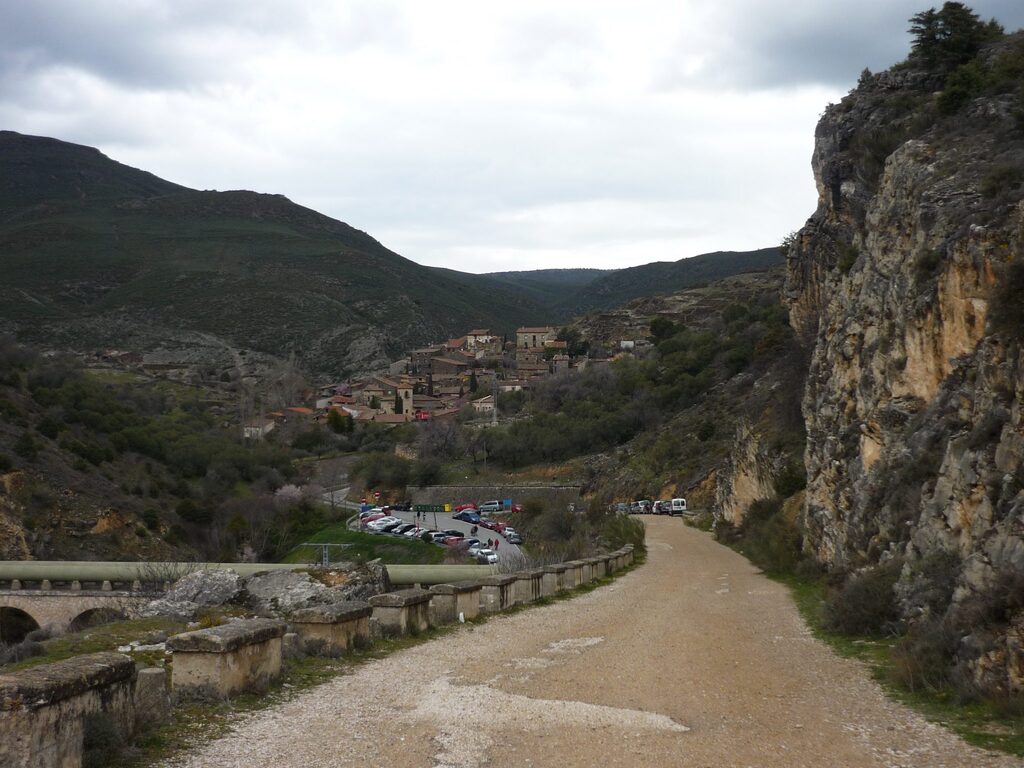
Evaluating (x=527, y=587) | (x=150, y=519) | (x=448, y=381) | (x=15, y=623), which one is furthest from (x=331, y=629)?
(x=448, y=381)

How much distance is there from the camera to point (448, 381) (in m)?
113

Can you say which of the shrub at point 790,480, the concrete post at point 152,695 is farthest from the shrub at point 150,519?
the concrete post at point 152,695

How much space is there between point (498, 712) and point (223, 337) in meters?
116

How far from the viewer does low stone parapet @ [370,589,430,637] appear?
11.0m

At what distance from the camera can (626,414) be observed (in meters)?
67.4

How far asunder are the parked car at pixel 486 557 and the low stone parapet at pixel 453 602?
23.6m

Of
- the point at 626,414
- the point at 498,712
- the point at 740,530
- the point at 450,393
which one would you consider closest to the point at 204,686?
the point at 498,712

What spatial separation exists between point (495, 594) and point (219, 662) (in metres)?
7.49

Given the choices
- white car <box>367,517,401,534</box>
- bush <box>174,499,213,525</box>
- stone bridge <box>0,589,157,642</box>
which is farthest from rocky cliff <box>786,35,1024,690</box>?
bush <box>174,499,213,525</box>

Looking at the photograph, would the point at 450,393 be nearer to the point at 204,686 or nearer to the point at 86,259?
the point at 86,259

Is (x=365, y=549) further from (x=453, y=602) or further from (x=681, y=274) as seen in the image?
(x=681, y=274)

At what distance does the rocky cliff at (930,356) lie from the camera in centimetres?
999

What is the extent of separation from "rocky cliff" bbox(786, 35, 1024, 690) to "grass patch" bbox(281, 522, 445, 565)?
25216 millimetres

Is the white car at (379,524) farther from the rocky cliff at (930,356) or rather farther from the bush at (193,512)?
the rocky cliff at (930,356)
